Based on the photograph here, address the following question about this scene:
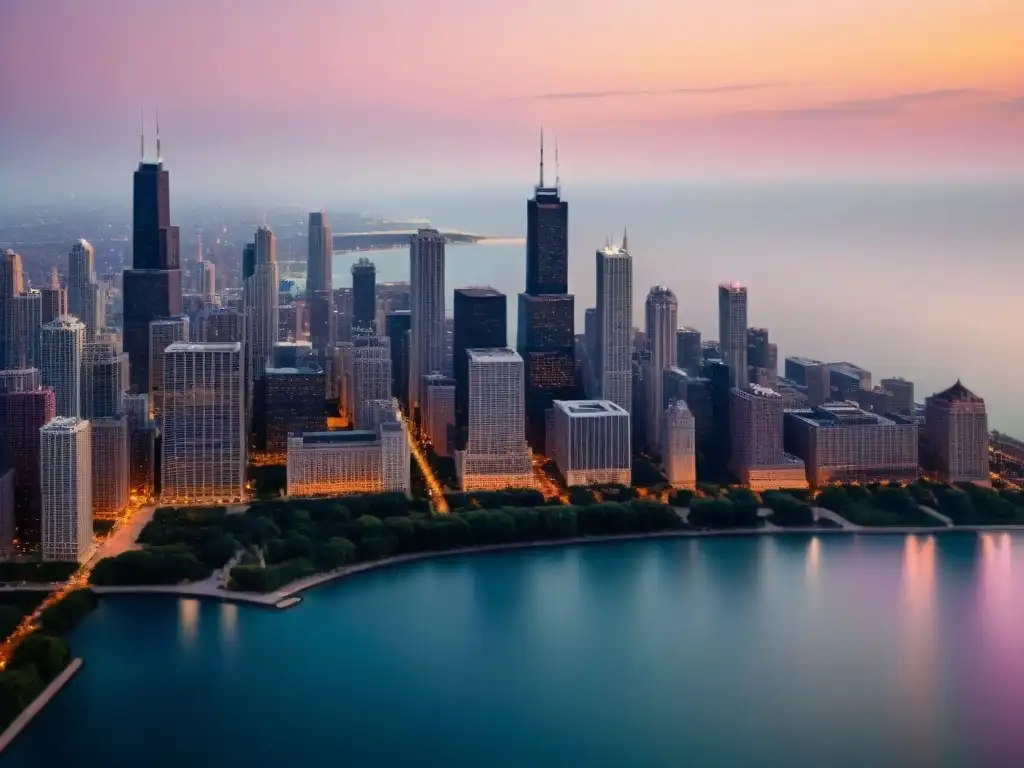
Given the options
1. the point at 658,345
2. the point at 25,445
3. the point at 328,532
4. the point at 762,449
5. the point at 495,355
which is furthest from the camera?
the point at 658,345

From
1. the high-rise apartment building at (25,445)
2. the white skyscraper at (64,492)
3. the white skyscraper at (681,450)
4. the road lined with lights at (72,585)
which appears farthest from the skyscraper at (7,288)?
the white skyscraper at (681,450)

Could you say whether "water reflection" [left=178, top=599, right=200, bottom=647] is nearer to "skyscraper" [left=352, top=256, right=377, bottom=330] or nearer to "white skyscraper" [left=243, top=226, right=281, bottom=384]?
"white skyscraper" [left=243, top=226, right=281, bottom=384]

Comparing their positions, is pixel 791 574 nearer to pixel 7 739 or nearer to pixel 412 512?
pixel 412 512

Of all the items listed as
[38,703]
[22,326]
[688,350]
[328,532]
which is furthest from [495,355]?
[38,703]

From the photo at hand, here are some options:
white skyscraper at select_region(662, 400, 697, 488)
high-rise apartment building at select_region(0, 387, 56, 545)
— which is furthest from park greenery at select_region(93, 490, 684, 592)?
white skyscraper at select_region(662, 400, 697, 488)

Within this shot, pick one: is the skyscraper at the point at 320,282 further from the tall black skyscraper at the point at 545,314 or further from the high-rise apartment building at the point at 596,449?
the high-rise apartment building at the point at 596,449

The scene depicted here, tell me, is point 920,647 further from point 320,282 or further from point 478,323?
point 320,282

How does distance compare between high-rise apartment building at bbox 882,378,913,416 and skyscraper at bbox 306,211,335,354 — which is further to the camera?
skyscraper at bbox 306,211,335,354
